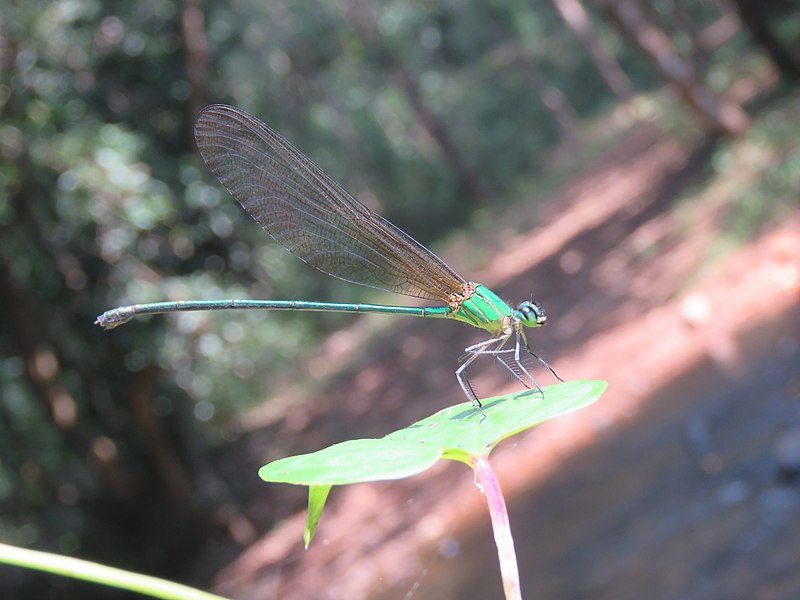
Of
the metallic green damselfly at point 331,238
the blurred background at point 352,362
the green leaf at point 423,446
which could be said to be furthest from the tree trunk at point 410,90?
the green leaf at point 423,446

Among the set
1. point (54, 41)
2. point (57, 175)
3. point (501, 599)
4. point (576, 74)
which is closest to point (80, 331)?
point (57, 175)

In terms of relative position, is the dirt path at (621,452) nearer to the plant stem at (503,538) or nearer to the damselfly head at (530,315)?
the damselfly head at (530,315)

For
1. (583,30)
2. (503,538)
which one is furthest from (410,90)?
(503,538)

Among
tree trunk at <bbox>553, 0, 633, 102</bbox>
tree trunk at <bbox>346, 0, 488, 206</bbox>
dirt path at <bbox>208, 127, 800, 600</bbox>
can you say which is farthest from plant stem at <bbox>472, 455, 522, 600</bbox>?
tree trunk at <bbox>553, 0, 633, 102</bbox>

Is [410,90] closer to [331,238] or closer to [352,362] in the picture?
[352,362]

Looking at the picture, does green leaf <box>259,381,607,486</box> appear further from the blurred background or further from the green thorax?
the blurred background

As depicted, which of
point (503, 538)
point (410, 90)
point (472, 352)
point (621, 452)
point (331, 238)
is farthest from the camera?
A: point (410, 90)

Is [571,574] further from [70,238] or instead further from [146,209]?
[70,238]
